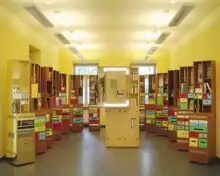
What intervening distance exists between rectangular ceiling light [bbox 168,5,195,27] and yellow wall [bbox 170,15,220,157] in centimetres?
71

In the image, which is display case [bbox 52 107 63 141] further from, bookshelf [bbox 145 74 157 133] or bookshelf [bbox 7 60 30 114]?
bookshelf [bbox 145 74 157 133]

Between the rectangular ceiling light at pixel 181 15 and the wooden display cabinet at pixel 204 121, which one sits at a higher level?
the rectangular ceiling light at pixel 181 15

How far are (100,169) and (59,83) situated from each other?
5247 millimetres

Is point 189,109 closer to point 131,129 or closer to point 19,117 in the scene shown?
point 131,129

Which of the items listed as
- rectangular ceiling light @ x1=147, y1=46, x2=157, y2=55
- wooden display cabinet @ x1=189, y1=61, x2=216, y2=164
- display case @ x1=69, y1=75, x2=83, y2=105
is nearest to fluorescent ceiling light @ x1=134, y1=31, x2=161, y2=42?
rectangular ceiling light @ x1=147, y1=46, x2=157, y2=55

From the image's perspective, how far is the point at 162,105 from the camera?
1010 cm

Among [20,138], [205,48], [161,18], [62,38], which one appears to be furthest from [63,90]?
[205,48]

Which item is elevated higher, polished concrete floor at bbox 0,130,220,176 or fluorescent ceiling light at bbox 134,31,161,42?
fluorescent ceiling light at bbox 134,31,161,42

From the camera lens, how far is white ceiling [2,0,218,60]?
20.0ft

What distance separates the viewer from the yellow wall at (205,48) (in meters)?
6.42

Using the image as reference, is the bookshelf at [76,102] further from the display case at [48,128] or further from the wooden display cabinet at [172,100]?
the wooden display cabinet at [172,100]

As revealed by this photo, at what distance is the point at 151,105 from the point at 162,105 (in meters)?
0.75

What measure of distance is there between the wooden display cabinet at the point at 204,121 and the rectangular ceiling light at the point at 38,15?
13.4 ft

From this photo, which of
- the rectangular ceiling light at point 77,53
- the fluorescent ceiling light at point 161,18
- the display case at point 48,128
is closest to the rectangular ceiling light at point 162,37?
the fluorescent ceiling light at point 161,18
